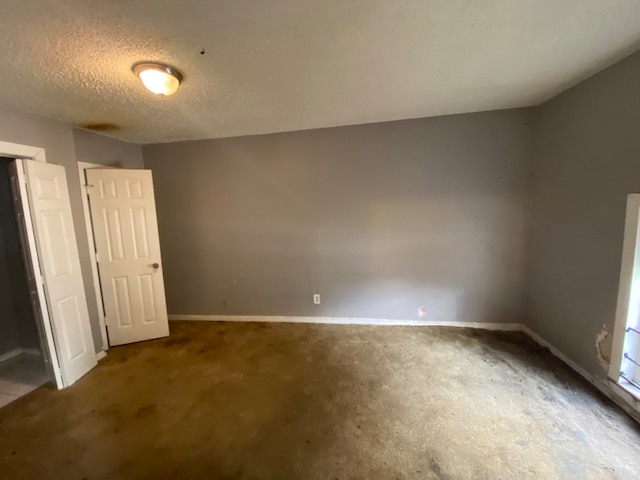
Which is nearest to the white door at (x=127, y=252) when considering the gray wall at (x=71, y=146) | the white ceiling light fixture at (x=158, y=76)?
the gray wall at (x=71, y=146)

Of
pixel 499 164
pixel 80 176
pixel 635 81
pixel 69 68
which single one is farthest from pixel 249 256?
pixel 635 81

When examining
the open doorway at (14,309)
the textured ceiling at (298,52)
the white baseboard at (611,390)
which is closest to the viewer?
the textured ceiling at (298,52)

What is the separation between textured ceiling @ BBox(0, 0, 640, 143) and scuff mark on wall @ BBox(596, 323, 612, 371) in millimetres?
2019

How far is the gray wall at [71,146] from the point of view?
2224mm

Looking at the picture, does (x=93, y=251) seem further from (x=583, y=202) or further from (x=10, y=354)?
(x=583, y=202)

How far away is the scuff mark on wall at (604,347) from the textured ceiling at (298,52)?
2.02 metres

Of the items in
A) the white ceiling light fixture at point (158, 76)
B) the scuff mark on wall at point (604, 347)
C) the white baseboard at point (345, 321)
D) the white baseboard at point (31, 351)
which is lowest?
the white baseboard at point (31, 351)

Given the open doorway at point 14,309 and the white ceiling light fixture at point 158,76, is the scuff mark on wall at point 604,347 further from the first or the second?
the open doorway at point 14,309

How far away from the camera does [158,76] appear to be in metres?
1.74

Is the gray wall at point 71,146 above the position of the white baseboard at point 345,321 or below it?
above

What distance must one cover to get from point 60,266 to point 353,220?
2989mm

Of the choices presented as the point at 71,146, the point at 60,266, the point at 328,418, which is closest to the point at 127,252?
the point at 60,266

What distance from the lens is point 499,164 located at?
3.02m

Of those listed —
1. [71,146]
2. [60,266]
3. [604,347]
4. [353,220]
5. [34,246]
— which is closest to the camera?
[604,347]
